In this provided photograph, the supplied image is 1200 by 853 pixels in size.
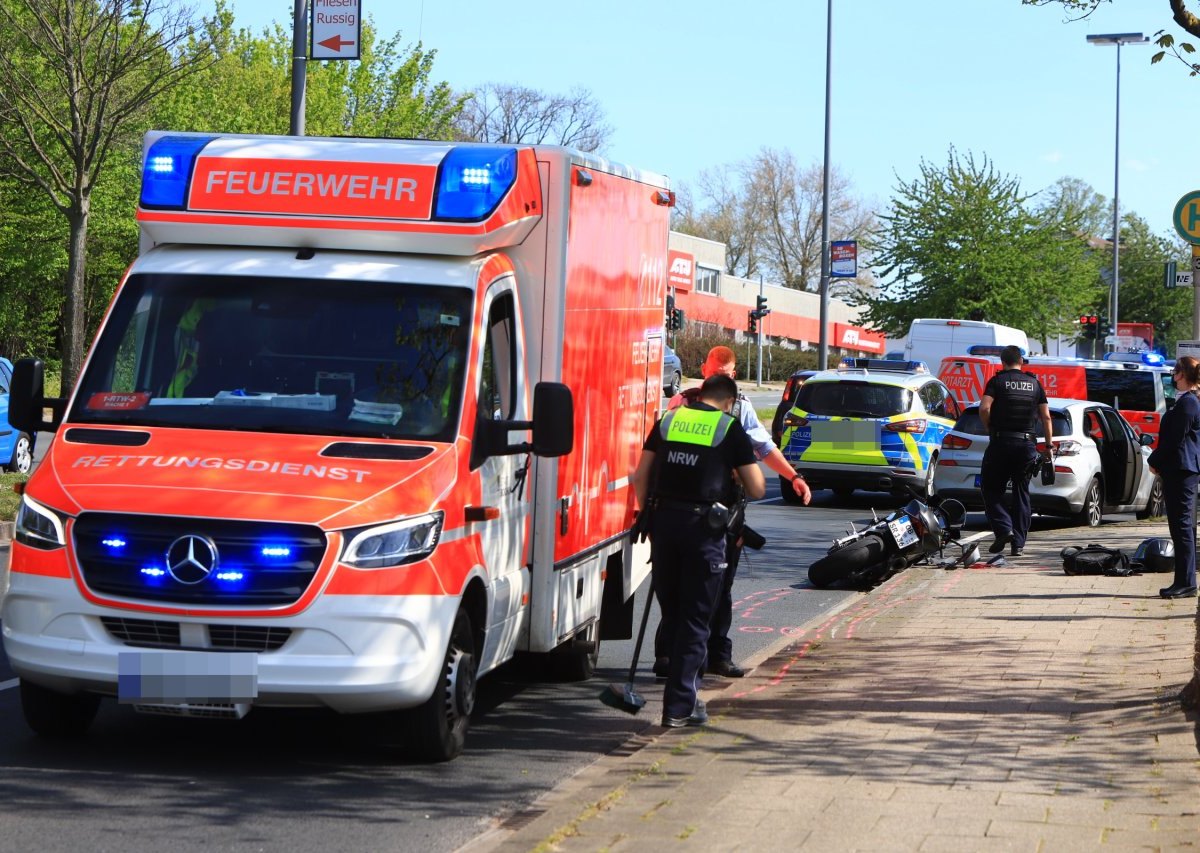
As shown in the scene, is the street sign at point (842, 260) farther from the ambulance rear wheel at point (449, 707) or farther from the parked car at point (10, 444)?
the ambulance rear wheel at point (449, 707)

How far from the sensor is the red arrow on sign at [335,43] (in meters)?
16.8

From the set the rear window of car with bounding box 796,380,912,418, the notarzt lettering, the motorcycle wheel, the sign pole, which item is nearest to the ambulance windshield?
the notarzt lettering

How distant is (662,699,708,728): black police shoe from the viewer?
25.4ft

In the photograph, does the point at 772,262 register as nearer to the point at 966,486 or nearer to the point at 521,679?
the point at 966,486

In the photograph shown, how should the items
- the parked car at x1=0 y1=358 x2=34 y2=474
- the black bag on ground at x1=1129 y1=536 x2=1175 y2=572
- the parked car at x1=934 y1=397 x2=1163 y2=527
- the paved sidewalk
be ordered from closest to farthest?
1. the paved sidewalk
2. the black bag on ground at x1=1129 y1=536 x2=1175 y2=572
3. the parked car at x1=934 y1=397 x2=1163 y2=527
4. the parked car at x1=0 y1=358 x2=34 y2=474

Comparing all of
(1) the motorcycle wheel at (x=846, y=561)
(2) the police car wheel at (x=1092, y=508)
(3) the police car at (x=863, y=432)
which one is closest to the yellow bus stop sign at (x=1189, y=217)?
(1) the motorcycle wheel at (x=846, y=561)

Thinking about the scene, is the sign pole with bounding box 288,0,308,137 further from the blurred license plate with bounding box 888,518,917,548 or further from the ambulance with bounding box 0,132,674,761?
the ambulance with bounding box 0,132,674,761

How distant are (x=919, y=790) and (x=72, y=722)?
3615 millimetres

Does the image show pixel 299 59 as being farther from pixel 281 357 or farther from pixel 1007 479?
pixel 281 357

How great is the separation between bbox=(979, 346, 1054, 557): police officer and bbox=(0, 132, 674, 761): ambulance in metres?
7.35

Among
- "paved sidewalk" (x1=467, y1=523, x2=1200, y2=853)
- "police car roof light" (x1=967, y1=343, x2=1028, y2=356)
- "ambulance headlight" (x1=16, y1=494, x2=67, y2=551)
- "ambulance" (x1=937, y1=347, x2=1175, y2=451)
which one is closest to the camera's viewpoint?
"paved sidewalk" (x1=467, y1=523, x2=1200, y2=853)

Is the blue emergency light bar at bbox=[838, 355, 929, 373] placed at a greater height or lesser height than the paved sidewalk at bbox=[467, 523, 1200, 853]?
greater

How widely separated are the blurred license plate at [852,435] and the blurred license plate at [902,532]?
6740 millimetres

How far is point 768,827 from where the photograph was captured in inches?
228
